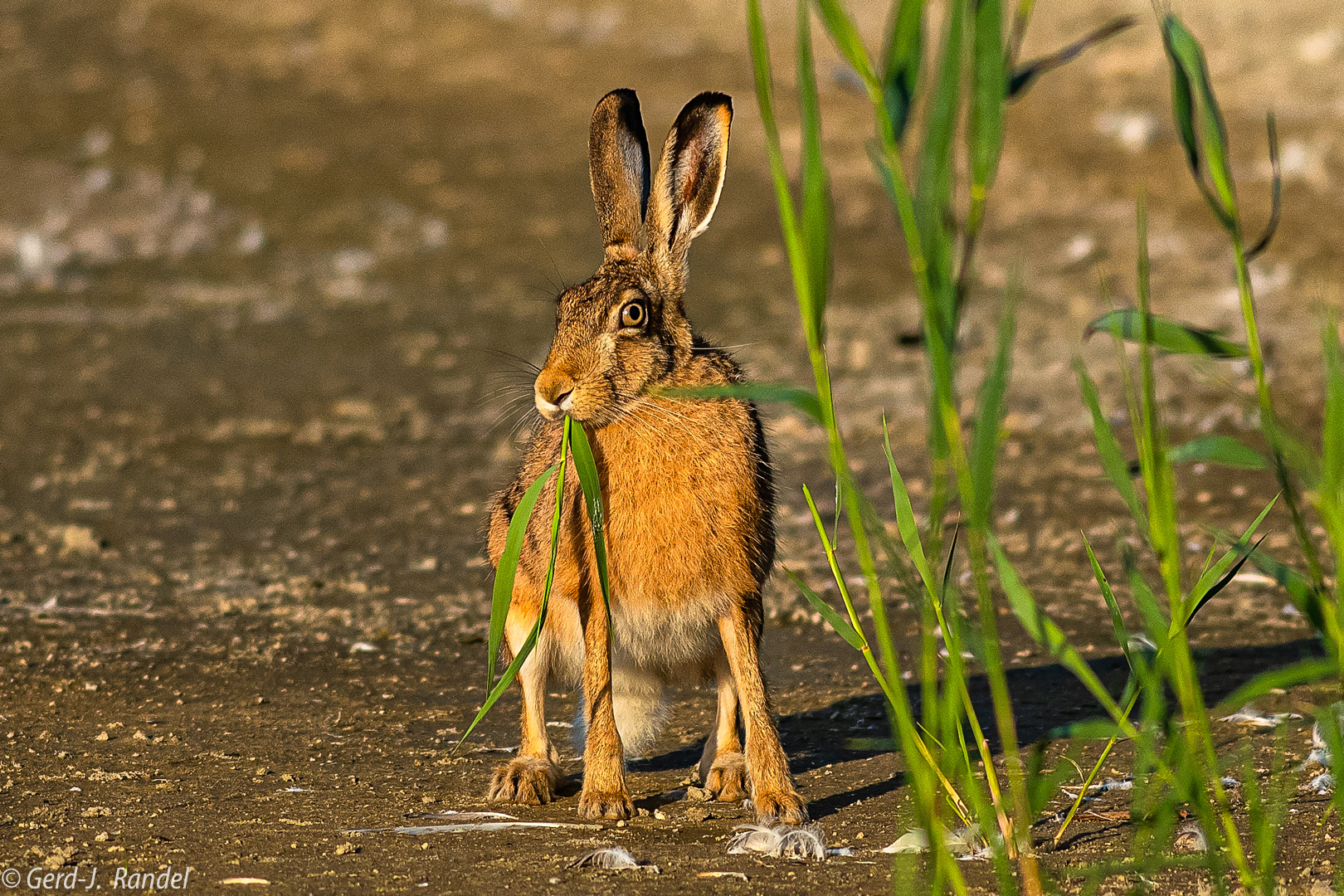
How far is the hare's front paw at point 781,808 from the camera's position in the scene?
3.94 m

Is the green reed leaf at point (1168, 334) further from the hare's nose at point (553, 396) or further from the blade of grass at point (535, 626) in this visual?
the hare's nose at point (553, 396)

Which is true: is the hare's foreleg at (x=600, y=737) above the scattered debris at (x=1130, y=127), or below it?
below

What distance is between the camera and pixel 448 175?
45.9ft

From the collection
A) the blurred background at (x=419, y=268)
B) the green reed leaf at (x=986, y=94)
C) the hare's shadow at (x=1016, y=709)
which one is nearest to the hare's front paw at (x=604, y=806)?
the hare's shadow at (x=1016, y=709)

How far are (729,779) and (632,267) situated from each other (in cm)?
143

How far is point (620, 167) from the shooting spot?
14.7 feet

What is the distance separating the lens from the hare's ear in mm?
4223

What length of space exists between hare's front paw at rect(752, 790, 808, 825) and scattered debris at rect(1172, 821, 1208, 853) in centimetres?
89

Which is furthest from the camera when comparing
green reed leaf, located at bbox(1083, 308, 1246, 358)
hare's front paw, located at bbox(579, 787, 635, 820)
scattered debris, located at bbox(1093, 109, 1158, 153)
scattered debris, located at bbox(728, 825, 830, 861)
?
scattered debris, located at bbox(1093, 109, 1158, 153)

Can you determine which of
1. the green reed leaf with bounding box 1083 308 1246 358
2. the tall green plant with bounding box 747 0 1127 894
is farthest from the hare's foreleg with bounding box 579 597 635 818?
the green reed leaf with bounding box 1083 308 1246 358

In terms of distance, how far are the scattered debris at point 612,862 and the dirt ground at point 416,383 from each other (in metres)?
0.05

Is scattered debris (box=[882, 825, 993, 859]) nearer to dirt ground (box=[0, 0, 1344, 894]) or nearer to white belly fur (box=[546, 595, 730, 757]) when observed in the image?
dirt ground (box=[0, 0, 1344, 894])

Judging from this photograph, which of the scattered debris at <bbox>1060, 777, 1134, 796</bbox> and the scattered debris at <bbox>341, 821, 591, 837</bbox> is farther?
the scattered debris at <bbox>1060, 777, 1134, 796</bbox>

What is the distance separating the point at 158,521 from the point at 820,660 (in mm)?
3514
